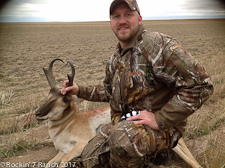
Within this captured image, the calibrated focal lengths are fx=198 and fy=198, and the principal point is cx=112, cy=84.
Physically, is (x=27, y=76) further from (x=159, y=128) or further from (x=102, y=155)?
(x=159, y=128)

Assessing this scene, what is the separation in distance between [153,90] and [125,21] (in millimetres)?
1157

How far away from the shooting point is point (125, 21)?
309 cm

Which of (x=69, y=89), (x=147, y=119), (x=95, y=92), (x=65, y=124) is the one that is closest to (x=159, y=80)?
(x=147, y=119)

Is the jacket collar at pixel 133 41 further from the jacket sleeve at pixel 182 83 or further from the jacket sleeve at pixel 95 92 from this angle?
the jacket sleeve at pixel 95 92

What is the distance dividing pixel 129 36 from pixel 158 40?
0.49 meters

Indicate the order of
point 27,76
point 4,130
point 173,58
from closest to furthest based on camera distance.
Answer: point 173,58 → point 4,130 → point 27,76

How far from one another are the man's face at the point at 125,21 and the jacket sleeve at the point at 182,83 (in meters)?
0.70

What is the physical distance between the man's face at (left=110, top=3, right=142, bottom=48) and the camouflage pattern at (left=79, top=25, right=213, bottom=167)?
104 millimetres

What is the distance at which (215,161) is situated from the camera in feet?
10.3

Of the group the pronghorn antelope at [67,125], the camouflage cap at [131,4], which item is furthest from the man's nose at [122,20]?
the pronghorn antelope at [67,125]

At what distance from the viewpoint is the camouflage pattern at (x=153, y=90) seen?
2.58 m

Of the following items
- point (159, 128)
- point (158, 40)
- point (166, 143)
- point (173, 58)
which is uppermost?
point (158, 40)

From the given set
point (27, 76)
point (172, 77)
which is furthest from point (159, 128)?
point (27, 76)

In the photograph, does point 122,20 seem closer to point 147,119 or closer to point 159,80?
point 159,80
